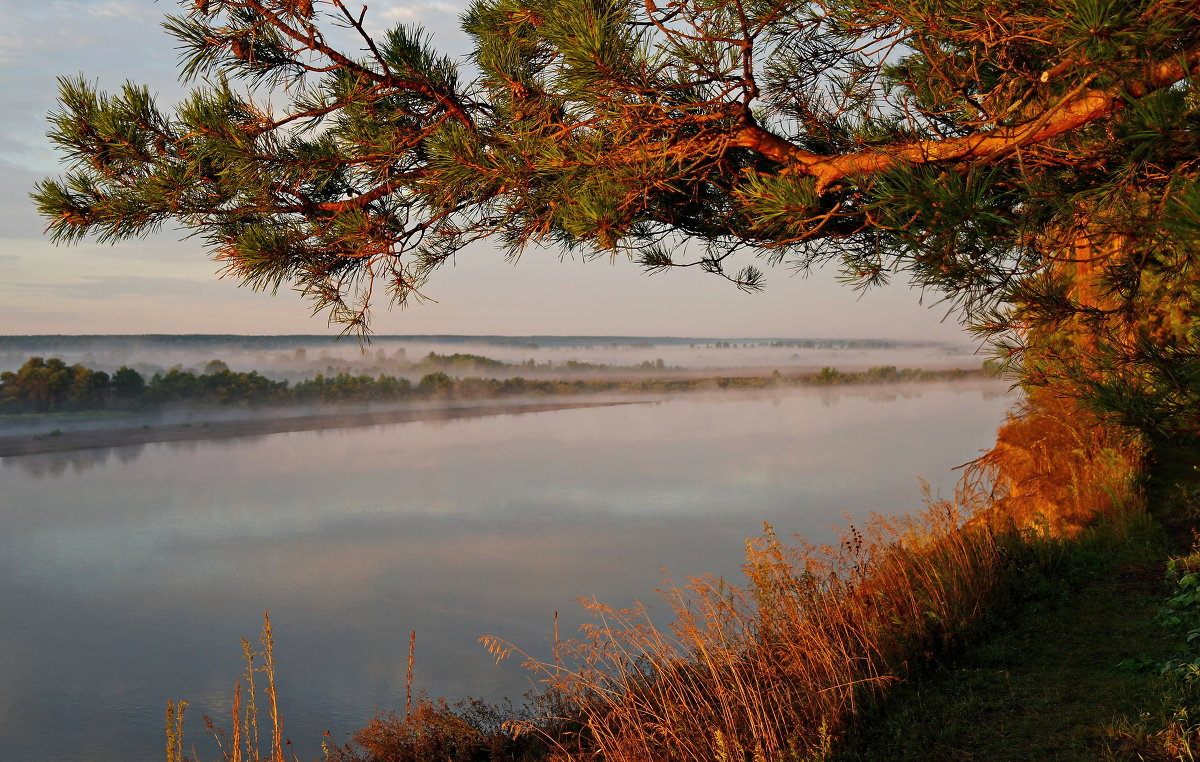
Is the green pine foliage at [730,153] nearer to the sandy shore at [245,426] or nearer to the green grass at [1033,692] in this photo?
the green grass at [1033,692]

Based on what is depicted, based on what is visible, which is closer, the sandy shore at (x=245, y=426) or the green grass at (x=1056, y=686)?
the green grass at (x=1056, y=686)

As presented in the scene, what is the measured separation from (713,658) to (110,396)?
1313 centimetres

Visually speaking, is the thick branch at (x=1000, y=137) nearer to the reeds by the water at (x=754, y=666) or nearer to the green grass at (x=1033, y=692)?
the reeds by the water at (x=754, y=666)

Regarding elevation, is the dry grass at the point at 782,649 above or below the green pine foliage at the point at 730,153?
below

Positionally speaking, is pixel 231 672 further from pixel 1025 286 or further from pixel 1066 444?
pixel 1066 444

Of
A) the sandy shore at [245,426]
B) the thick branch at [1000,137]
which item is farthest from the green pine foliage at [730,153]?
the sandy shore at [245,426]

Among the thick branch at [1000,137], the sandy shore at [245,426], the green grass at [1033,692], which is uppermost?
the thick branch at [1000,137]

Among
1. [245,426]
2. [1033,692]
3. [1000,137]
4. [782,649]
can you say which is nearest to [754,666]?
[782,649]

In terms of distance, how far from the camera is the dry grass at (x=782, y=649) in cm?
262

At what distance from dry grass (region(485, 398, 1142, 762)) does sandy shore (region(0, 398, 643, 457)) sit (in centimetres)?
1100

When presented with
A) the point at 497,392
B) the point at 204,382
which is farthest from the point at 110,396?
the point at 497,392

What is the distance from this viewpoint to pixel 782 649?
321 centimetres

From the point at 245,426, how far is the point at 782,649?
Result: 13.1 m

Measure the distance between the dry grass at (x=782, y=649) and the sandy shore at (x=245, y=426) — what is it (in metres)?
11.0
